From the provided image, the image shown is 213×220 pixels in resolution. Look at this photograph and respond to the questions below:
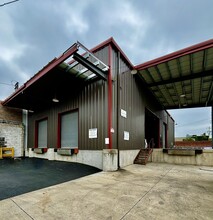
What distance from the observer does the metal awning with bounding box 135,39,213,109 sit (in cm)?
766

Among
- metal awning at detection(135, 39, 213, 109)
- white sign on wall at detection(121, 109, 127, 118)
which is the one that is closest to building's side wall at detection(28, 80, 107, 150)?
white sign on wall at detection(121, 109, 127, 118)

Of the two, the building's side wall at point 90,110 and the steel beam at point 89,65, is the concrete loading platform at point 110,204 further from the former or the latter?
the steel beam at point 89,65

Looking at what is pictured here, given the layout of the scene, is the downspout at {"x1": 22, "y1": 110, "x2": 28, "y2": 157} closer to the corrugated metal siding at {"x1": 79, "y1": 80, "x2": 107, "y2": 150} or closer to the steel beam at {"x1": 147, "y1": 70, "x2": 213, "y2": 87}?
the corrugated metal siding at {"x1": 79, "y1": 80, "x2": 107, "y2": 150}

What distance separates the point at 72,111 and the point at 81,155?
2.92 m

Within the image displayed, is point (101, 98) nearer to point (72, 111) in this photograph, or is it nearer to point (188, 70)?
point (72, 111)

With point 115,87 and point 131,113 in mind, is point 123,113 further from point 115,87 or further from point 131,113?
point 115,87

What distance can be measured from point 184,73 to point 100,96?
600cm

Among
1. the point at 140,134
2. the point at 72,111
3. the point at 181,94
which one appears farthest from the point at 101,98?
the point at 181,94

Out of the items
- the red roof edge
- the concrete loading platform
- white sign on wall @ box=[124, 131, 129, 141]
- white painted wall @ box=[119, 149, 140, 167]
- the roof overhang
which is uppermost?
the red roof edge

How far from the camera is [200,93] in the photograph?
44.0 ft

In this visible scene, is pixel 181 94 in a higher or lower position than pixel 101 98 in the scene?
higher

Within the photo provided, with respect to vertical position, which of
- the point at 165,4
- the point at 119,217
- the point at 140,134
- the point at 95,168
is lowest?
the point at 95,168

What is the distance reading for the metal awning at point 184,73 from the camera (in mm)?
7660

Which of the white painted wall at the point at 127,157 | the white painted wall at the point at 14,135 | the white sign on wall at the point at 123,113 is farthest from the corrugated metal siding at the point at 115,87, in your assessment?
the white painted wall at the point at 14,135
